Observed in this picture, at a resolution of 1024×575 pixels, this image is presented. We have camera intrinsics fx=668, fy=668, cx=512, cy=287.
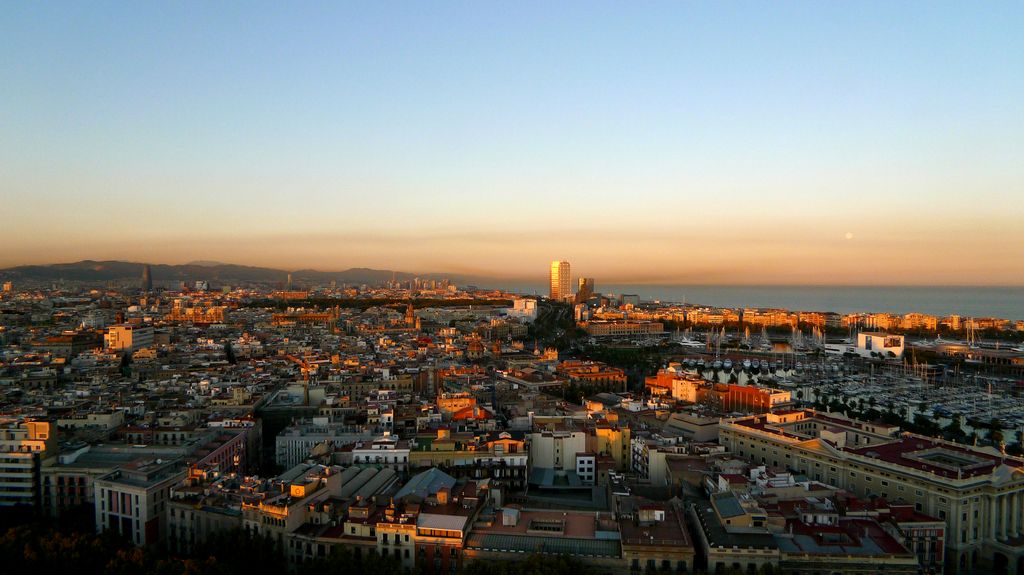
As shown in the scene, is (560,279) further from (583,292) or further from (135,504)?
(135,504)

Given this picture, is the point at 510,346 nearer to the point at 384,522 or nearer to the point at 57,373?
the point at 57,373

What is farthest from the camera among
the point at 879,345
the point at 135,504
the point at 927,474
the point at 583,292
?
the point at 583,292

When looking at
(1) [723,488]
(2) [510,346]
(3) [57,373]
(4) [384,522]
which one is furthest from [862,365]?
(3) [57,373]

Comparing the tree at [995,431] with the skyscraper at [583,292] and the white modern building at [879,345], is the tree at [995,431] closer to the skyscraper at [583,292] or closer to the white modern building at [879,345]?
the white modern building at [879,345]

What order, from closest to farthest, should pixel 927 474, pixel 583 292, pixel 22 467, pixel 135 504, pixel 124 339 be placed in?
pixel 135 504, pixel 927 474, pixel 22 467, pixel 124 339, pixel 583 292

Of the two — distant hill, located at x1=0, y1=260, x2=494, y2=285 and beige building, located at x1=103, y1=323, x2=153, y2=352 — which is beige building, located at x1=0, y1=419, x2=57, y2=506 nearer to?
beige building, located at x1=103, y1=323, x2=153, y2=352

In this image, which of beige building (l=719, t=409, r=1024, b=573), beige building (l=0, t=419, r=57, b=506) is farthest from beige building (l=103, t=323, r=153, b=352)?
beige building (l=719, t=409, r=1024, b=573)

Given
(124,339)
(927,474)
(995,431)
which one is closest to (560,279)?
(124,339)
